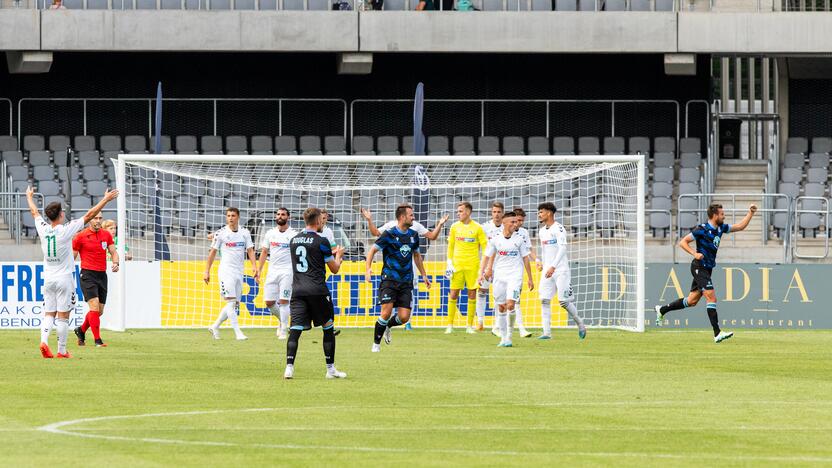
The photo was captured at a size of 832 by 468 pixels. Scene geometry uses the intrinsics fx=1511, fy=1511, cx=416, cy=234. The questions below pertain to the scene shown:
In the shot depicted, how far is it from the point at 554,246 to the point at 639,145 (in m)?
16.1

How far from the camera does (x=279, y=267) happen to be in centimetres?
2355

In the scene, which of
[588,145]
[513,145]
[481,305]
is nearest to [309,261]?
[481,305]

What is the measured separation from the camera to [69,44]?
119ft

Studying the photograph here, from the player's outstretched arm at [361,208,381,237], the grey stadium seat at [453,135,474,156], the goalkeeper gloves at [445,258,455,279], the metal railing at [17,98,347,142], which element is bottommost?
the goalkeeper gloves at [445,258,455,279]

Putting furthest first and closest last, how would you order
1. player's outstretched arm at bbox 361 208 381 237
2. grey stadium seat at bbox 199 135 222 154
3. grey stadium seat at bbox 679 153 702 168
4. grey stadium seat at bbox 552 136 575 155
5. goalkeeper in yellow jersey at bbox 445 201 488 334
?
grey stadium seat at bbox 552 136 575 155 < grey stadium seat at bbox 199 135 222 154 < grey stadium seat at bbox 679 153 702 168 < goalkeeper in yellow jersey at bbox 445 201 488 334 < player's outstretched arm at bbox 361 208 381 237

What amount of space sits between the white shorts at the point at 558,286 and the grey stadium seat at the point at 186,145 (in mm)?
16492

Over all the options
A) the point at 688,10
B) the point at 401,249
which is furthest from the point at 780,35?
the point at 401,249

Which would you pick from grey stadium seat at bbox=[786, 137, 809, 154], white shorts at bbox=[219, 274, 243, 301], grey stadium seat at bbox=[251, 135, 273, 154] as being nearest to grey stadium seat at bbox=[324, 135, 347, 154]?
grey stadium seat at bbox=[251, 135, 273, 154]

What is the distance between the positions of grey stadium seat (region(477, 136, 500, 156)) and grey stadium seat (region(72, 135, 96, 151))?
9754 millimetres

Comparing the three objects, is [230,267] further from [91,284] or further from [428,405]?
[428,405]

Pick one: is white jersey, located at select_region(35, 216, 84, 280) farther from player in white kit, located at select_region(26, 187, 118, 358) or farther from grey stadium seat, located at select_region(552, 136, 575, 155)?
grey stadium seat, located at select_region(552, 136, 575, 155)

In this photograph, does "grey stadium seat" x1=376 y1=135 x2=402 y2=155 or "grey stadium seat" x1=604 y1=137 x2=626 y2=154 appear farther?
"grey stadium seat" x1=604 y1=137 x2=626 y2=154

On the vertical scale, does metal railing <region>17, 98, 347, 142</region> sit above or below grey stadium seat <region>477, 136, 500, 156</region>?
above

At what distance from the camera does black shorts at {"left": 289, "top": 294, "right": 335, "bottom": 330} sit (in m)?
16.0
